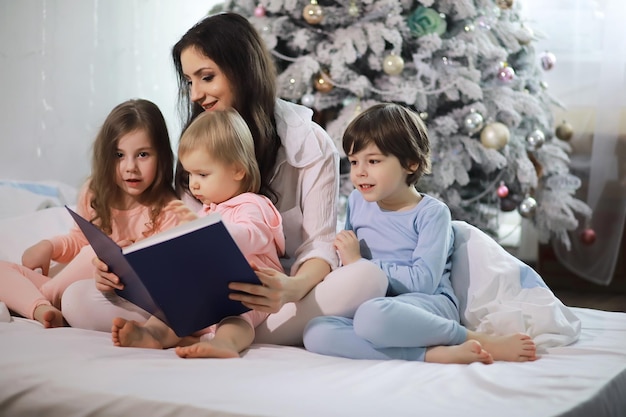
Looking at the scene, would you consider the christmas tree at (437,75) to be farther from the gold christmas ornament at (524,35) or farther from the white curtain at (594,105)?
the white curtain at (594,105)

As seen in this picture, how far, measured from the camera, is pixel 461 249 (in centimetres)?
196

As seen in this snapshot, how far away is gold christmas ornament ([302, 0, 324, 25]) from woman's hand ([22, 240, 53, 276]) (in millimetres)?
1557

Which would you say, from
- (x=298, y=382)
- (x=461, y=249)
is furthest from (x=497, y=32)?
(x=298, y=382)

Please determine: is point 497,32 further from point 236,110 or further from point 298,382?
point 298,382

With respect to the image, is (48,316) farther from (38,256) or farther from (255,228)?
(255,228)

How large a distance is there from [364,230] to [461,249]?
0.72 ft

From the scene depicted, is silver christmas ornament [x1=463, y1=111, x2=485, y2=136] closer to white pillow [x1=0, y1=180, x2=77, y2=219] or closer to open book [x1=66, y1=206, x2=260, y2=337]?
white pillow [x1=0, y1=180, x2=77, y2=219]

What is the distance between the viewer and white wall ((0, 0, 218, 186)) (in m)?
2.77

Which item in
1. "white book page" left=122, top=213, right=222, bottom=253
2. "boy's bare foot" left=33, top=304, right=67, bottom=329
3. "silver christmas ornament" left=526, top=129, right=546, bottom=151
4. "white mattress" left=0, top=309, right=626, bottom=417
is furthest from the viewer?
"silver christmas ornament" left=526, top=129, right=546, bottom=151

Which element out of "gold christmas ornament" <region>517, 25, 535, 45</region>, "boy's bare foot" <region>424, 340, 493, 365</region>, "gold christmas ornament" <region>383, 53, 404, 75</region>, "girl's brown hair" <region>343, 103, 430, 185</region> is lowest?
"boy's bare foot" <region>424, 340, 493, 365</region>

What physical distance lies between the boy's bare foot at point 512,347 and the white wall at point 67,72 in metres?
1.41

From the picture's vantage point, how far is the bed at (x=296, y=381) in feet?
4.16

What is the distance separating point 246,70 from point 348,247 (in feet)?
1.55

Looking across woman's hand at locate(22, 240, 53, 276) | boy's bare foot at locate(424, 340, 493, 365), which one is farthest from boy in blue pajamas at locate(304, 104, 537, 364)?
woman's hand at locate(22, 240, 53, 276)
